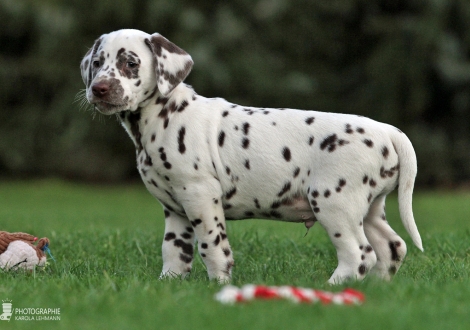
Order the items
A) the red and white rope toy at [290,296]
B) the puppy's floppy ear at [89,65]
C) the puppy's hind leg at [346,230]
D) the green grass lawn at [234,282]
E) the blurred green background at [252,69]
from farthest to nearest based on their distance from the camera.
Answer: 1. the blurred green background at [252,69]
2. the puppy's floppy ear at [89,65]
3. the puppy's hind leg at [346,230]
4. the red and white rope toy at [290,296]
5. the green grass lawn at [234,282]

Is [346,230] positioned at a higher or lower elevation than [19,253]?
higher

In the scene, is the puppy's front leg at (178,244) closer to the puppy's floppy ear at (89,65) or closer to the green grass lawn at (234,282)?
→ the green grass lawn at (234,282)

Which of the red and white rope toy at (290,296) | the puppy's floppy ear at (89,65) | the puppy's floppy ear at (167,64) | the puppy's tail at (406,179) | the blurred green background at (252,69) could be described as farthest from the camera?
the blurred green background at (252,69)

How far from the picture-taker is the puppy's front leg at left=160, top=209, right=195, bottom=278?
600 cm

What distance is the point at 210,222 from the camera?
5598 millimetres

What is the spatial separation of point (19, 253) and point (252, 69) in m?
13.7

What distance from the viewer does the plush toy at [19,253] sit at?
5.99 m

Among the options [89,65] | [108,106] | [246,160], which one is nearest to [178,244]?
[246,160]

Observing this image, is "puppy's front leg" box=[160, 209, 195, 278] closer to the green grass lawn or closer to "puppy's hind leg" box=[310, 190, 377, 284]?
the green grass lawn

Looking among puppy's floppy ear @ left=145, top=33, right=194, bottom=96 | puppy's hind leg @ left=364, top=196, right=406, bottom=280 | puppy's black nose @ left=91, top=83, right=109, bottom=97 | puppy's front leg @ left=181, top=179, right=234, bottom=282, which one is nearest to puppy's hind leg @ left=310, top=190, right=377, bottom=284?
puppy's hind leg @ left=364, top=196, right=406, bottom=280

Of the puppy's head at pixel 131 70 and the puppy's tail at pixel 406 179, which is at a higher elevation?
the puppy's head at pixel 131 70

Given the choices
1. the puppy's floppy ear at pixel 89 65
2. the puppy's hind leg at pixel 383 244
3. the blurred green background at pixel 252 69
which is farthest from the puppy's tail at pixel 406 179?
the blurred green background at pixel 252 69

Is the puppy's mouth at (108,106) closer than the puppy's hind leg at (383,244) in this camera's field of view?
Yes

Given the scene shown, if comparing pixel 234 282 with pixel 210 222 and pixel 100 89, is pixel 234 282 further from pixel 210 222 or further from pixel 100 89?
pixel 100 89
